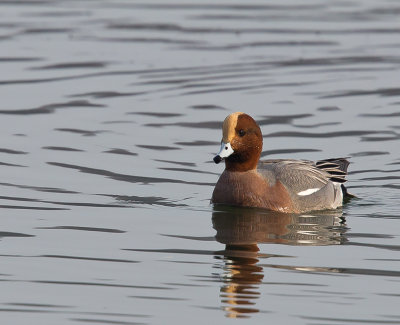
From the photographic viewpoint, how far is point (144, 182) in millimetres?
12703

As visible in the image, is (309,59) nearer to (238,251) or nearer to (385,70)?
(385,70)

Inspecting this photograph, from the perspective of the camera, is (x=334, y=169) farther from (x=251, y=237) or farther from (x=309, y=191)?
(x=251, y=237)

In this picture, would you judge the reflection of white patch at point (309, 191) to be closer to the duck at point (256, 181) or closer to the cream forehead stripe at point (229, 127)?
the duck at point (256, 181)

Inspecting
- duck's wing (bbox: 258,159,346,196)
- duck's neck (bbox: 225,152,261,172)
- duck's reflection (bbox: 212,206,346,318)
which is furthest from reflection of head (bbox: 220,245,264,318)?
duck's wing (bbox: 258,159,346,196)

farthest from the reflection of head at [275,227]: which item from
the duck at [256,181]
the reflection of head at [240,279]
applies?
the reflection of head at [240,279]

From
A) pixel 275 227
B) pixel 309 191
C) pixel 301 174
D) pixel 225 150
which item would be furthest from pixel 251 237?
pixel 301 174

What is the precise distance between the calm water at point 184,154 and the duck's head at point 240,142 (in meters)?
0.55

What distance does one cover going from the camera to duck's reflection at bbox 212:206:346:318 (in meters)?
8.35

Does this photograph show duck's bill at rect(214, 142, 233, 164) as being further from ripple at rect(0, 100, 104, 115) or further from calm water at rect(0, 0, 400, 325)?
ripple at rect(0, 100, 104, 115)

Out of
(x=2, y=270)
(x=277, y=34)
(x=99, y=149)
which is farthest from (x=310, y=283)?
(x=277, y=34)

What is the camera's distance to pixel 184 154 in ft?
46.2

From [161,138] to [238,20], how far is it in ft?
29.1

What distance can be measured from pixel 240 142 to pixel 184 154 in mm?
2606

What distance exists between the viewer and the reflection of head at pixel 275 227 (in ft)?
33.7
